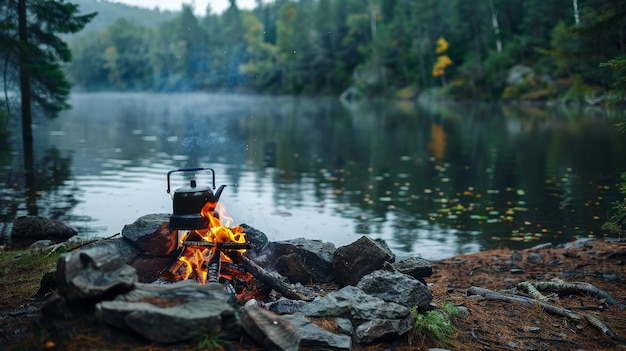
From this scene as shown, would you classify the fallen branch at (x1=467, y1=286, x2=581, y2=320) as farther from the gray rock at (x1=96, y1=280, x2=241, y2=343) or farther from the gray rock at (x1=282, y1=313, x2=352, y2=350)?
the gray rock at (x1=96, y1=280, x2=241, y2=343)

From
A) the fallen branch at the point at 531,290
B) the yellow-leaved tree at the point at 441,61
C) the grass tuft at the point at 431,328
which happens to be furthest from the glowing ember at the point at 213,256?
the yellow-leaved tree at the point at 441,61

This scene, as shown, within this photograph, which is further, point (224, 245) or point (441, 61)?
point (441, 61)

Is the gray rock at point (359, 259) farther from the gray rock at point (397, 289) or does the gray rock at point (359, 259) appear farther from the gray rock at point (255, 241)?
the gray rock at point (255, 241)

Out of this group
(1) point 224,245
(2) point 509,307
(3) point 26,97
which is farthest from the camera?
(3) point 26,97

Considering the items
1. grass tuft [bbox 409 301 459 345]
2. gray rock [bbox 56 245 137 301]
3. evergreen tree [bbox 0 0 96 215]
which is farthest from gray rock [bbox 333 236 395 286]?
evergreen tree [bbox 0 0 96 215]

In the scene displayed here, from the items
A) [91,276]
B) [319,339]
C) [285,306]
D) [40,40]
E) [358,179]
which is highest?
[40,40]

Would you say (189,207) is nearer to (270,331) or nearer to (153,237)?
(153,237)

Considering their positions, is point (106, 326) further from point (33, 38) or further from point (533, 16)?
point (533, 16)

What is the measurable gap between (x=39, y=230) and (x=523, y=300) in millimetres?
10117

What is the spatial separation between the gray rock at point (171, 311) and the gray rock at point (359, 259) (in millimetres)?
2730

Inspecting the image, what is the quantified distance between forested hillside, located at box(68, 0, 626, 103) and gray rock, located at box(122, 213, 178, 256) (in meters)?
59.0

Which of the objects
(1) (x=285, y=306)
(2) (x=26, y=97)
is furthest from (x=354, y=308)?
(2) (x=26, y=97)

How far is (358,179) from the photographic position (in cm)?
2277

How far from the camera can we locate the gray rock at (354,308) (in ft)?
21.0
